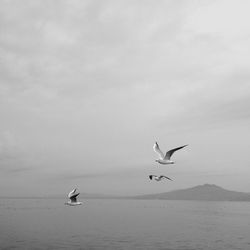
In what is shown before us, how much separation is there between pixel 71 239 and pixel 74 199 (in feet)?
30.1

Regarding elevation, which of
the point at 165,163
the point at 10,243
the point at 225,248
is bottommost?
the point at 225,248

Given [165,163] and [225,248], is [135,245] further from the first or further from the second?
[165,163]

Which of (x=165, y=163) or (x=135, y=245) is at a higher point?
(x=165, y=163)

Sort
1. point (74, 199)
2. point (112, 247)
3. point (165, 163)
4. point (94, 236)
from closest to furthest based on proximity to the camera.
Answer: point (165, 163) → point (112, 247) → point (74, 199) → point (94, 236)

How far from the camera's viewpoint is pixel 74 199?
219ft

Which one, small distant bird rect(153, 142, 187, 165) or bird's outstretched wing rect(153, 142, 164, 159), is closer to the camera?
small distant bird rect(153, 142, 187, 165)

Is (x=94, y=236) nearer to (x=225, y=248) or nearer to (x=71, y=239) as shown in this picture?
(x=71, y=239)

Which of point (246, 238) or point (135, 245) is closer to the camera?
point (135, 245)

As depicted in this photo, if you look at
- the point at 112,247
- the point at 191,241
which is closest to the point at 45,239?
the point at 112,247

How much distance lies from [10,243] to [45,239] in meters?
7.36

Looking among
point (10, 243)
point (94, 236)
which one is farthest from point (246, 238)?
point (10, 243)

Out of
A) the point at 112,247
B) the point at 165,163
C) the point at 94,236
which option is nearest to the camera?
the point at 165,163

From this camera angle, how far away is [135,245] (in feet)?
210

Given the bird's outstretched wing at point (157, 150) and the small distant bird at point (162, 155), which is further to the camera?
the bird's outstretched wing at point (157, 150)
